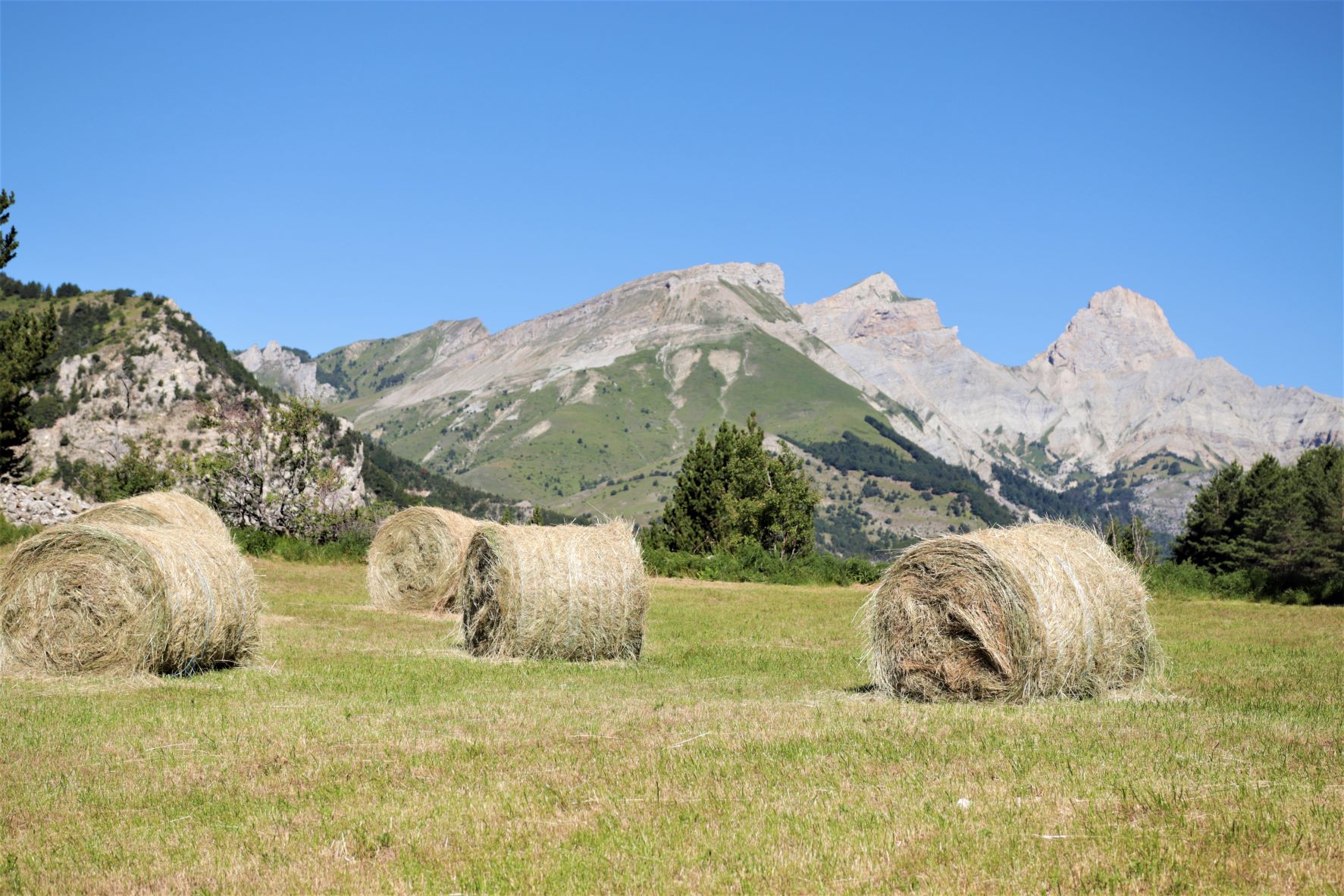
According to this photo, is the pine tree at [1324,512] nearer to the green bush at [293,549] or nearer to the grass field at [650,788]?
the green bush at [293,549]

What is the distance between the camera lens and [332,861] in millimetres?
6902

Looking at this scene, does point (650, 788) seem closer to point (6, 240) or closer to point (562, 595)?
point (562, 595)

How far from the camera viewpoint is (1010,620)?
1307cm

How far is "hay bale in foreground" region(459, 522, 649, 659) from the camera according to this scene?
58.5ft

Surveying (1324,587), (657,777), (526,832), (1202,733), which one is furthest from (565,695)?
(1324,587)

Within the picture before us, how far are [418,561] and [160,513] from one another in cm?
662

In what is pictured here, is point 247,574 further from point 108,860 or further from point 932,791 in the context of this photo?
point 932,791

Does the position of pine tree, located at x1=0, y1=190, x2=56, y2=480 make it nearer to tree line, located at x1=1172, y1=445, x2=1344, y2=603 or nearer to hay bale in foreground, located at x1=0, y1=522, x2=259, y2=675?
hay bale in foreground, located at x1=0, y1=522, x2=259, y2=675

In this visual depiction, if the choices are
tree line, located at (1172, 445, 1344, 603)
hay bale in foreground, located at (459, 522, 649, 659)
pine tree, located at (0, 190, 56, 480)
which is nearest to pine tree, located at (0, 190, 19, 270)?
pine tree, located at (0, 190, 56, 480)

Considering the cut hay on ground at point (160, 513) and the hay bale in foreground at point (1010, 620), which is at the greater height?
the cut hay on ground at point (160, 513)

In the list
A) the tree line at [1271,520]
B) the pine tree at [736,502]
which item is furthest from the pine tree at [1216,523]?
the pine tree at [736,502]

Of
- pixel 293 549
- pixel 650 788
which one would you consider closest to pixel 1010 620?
pixel 650 788

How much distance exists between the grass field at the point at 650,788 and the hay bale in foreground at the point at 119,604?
81 centimetres

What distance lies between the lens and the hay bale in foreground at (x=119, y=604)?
49.2ft
